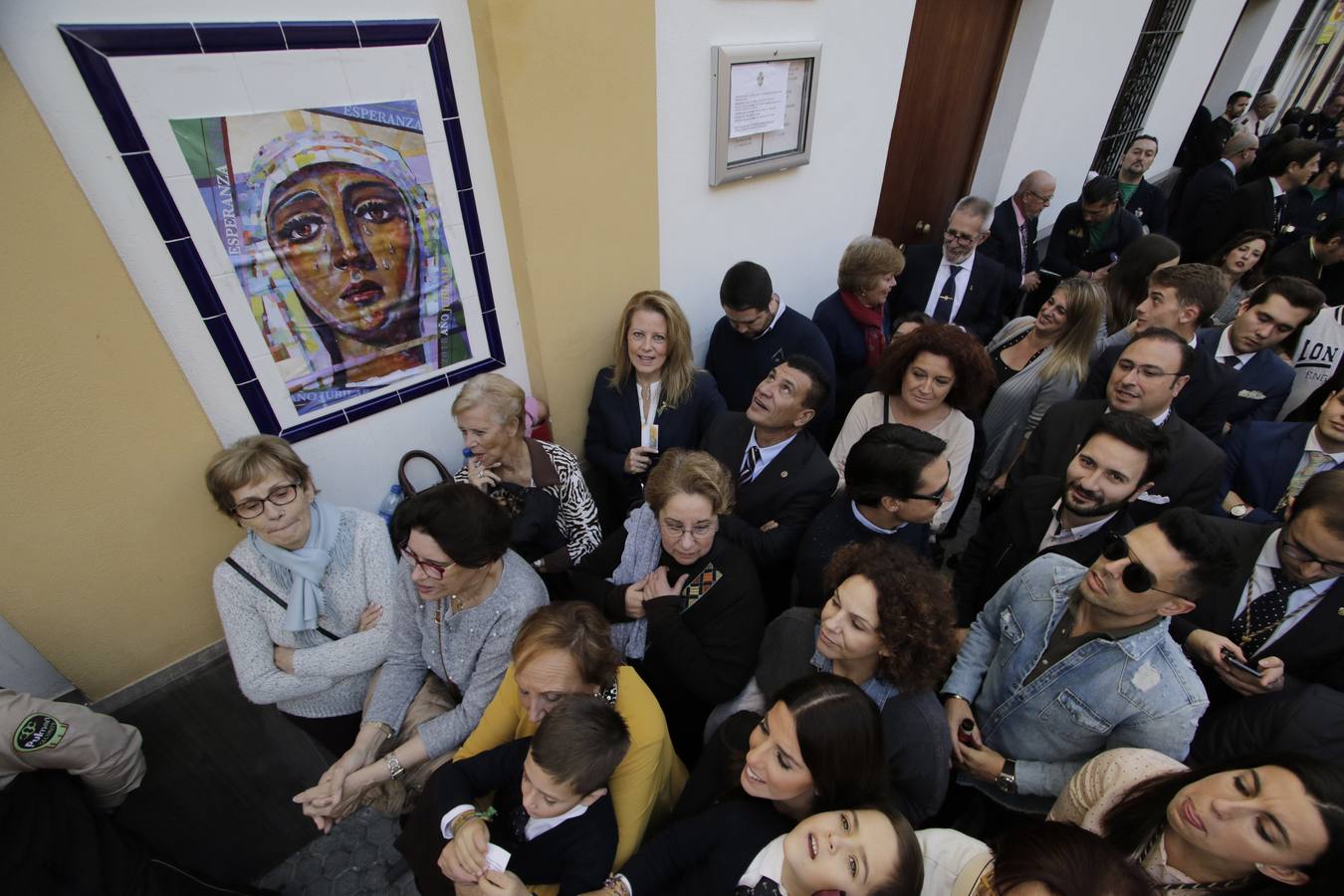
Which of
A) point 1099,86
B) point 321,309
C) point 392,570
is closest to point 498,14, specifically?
point 321,309

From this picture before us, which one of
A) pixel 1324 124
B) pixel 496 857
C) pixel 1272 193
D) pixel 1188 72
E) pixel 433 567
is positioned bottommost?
pixel 496 857

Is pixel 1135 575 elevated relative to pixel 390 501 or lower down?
elevated

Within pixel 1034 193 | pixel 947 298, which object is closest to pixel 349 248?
pixel 947 298

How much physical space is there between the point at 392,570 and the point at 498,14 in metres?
2.05

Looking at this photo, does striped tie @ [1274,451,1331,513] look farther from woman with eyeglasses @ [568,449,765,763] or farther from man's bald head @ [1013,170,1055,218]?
man's bald head @ [1013,170,1055,218]

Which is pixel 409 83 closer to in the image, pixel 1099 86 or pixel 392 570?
pixel 392 570

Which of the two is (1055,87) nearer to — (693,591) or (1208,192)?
(1208,192)

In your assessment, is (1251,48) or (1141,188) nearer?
(1141,188)

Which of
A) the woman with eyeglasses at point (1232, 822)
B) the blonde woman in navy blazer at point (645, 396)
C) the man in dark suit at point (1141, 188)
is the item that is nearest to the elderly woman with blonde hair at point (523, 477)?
the blonde woman in navy blazer at point (645, 396)

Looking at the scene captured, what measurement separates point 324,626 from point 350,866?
1.39 m

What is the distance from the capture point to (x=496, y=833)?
1.66 meters

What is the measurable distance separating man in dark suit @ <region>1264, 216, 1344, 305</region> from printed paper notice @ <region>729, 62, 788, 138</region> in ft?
13.1

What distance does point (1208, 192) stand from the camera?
628cm

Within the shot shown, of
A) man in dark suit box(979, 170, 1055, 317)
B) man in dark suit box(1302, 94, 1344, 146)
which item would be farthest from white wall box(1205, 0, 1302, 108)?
man in dark suit box(979, 170, 1055, 317)
